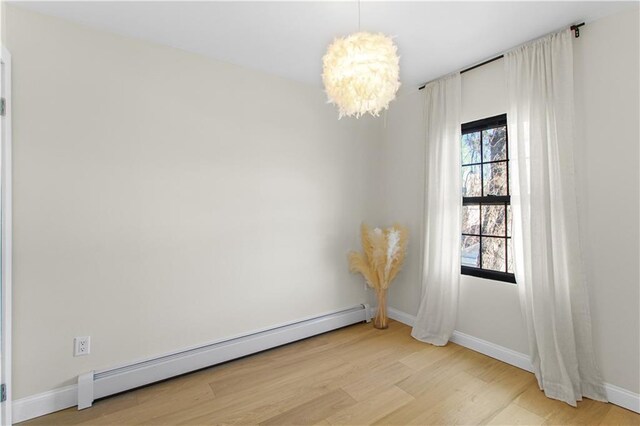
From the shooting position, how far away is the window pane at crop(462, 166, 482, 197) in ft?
8.93

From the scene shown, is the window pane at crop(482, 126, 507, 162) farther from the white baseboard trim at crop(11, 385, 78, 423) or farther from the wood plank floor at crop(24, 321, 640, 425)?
the white baseboard trim at crop(11, 385, 78, 423)

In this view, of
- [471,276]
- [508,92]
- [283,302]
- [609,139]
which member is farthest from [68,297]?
[609,139]

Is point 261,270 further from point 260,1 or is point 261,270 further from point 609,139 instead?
point 609,139

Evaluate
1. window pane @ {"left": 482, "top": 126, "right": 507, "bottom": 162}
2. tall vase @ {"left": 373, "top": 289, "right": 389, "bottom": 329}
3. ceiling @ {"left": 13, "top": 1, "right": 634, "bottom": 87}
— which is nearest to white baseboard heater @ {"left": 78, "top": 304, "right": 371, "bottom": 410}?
tall vase @ {"left": 373, "top": 289, "right": 389, "bottom": 329}

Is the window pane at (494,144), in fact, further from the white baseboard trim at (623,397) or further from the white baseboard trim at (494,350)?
the white baseboard trim at (623,397)

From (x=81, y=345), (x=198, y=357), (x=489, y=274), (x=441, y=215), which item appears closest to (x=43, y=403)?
(x=81, y=345)

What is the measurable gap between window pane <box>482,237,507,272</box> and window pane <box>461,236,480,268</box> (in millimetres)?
55

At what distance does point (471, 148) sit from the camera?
2.78 metres

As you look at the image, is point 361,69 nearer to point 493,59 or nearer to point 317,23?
point 317,23

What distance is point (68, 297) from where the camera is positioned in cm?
193

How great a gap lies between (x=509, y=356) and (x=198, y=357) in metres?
2.65

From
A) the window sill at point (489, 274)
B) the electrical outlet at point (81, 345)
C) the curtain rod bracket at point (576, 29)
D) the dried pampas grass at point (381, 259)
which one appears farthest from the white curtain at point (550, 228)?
the electrical outlet at point (81, 345)

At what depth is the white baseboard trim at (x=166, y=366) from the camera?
1830mm

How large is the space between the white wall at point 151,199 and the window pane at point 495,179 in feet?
5.09
